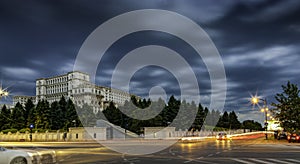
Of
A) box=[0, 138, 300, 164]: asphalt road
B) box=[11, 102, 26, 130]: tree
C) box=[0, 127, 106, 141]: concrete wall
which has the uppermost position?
box=[11, 102, 26, 130]: tree

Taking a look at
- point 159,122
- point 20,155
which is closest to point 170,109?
point 159,122

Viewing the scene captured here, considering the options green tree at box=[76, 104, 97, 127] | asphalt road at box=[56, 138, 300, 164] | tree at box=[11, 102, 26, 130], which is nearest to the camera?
asphalt road at box=[56, 138, 300, 164]

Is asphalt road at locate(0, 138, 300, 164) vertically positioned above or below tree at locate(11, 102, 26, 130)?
below

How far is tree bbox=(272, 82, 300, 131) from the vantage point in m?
46.2

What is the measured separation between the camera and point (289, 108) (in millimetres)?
47000

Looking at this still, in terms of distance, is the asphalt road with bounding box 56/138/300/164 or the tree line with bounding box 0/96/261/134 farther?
the tree line with bounding box 0/96/261/134

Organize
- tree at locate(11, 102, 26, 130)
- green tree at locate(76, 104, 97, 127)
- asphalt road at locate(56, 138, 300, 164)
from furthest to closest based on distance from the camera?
tree at locate(11, 102, 26, 130) → green tree at locate(76, 104, 97, 127) → asphalt road at locate(56, 138, 300, 164)

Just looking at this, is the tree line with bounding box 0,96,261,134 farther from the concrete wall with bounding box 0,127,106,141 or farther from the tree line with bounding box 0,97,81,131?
the concrete wall with bounding box 0,127,106,141

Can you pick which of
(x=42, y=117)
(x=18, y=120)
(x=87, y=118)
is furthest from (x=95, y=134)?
(x=18, y=120)

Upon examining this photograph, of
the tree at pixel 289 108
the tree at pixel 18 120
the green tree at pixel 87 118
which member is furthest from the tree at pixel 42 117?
the tree at pixel 289 108

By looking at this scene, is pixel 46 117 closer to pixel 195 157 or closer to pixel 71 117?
pixel 71 117

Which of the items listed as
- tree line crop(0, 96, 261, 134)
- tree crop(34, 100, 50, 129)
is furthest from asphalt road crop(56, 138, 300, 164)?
tree crop(34, 100, 50, 129)

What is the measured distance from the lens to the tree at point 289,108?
152 ft

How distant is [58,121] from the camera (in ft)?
307
